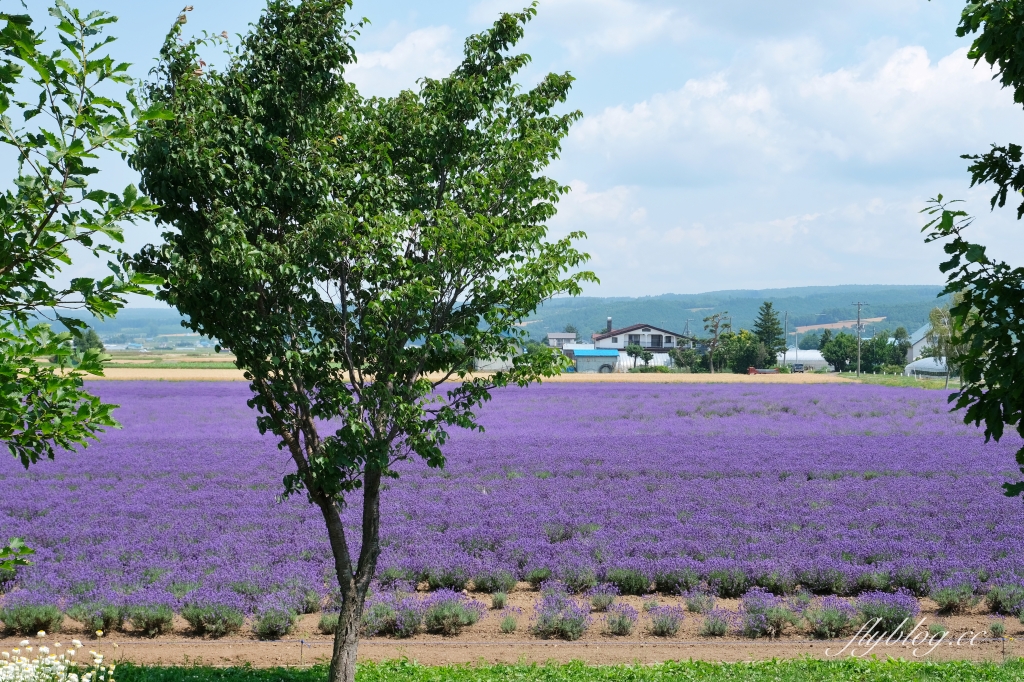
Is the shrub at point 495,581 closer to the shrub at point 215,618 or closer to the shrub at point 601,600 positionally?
the shrub at point 601,600

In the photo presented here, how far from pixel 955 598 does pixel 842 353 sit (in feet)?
298

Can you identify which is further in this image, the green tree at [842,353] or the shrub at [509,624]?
the green tree at [842,353]

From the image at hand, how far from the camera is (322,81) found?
21.7ft

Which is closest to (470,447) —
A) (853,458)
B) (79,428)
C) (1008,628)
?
(853,458)

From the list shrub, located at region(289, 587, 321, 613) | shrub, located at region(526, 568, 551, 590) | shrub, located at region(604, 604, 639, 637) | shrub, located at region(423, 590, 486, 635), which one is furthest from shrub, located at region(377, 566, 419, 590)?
shrub, located at region(604, 604, 639, 637)

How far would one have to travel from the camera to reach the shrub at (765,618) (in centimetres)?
952

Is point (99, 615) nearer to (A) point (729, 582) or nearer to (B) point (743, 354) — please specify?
(A) point (729, 582)

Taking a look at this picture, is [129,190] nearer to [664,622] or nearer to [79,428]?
[79,428]

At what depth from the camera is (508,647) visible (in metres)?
9.14

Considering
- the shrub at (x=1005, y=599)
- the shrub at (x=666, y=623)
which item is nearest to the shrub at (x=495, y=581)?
the shrub at (x=666, y=623)

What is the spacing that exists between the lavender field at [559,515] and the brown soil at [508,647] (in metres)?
0.67

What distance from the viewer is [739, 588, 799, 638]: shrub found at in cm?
952

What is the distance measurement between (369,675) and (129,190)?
5.65m

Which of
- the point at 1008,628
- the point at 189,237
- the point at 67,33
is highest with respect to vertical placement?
the point at 67,33
